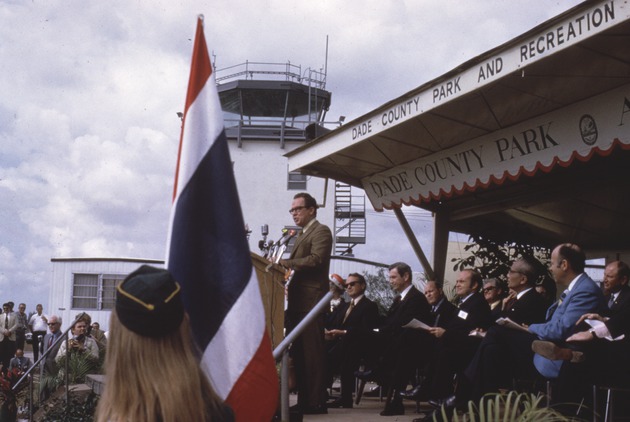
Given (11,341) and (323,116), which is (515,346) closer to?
(11,341)

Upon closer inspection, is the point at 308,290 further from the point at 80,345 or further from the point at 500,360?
the point at 80,345

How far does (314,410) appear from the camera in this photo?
7168mm

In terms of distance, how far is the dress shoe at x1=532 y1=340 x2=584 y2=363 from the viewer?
5.21 m

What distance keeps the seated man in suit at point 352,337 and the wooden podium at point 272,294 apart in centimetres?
139

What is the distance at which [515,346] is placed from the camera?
20.0 ft

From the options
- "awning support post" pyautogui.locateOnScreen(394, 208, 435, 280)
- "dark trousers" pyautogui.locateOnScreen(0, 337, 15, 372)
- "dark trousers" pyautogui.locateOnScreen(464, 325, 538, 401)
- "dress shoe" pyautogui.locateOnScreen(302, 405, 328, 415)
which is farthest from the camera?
"dark trousers" pyautogui.locateOnScreen(0, 337, 15, 372)

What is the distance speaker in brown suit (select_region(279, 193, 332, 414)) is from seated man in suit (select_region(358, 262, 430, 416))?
3.18 ft

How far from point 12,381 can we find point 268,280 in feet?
22.1

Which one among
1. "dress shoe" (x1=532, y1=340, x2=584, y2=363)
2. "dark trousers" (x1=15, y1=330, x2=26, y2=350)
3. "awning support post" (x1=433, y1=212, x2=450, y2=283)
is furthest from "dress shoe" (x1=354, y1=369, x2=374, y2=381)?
"dark trousers" (x1=15, y1=330, x2=26, y2=350)

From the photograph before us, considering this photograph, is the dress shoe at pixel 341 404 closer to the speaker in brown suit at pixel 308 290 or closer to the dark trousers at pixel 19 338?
the speaker in brown suit at pixel 308 290

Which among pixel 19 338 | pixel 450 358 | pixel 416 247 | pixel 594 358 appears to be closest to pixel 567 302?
pixel 594 358

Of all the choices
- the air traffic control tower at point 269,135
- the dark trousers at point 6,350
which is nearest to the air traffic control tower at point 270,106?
the air traffic control tower at point 269,135

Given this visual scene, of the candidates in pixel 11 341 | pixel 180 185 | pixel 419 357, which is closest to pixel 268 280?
pixel 419 357

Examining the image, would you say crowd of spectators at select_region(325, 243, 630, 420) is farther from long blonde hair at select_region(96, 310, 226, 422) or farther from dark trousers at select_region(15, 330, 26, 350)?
dark trousers at select_region(15, 330, 26, 350)
